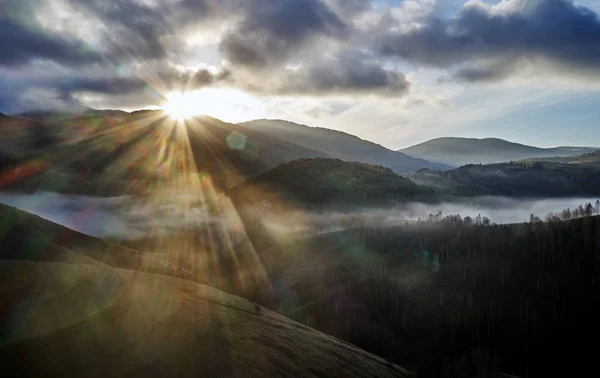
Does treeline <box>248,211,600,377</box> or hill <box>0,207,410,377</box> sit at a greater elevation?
hill <box>0,207,410,377</box>

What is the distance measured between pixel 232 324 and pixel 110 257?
2399 centimetres

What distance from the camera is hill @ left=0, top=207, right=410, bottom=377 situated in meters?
29.2

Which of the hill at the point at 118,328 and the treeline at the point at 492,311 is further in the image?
the treeline at the point at 492,311

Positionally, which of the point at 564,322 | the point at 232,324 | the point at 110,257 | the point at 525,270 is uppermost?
the point at 110,257

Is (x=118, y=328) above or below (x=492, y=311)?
above

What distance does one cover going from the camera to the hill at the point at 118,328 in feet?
96.0

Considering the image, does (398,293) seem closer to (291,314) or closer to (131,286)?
(291,314)

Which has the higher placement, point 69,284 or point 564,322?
point 69,284

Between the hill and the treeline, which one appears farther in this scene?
the treeline

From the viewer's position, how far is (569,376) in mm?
141750

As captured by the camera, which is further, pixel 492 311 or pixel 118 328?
pixel 492 311

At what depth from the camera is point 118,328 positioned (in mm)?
33406

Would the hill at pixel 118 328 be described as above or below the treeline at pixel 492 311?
above

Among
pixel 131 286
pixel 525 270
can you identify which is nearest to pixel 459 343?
pixel 525 270
